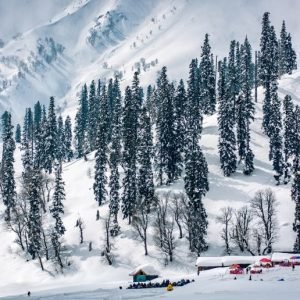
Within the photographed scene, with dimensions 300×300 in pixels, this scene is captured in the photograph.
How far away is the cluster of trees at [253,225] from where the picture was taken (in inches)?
3369

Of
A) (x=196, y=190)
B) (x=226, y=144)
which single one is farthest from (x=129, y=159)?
(x=226, y=144)

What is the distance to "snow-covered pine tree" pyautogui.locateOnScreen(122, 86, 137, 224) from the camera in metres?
98.4

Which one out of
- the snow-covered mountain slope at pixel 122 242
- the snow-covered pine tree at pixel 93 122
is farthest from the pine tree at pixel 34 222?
the snow-covered pine tree at pixel 93 122

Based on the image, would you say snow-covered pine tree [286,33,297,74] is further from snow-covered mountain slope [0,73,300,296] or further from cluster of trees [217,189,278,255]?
cluster of trees [217,189,278,255]

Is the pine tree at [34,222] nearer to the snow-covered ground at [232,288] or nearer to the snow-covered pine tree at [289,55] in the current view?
the snow-covered ground at [232,288]

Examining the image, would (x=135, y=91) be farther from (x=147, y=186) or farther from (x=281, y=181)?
(x=281, y=181)

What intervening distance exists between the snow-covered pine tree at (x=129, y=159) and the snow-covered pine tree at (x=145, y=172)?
120 centimetres

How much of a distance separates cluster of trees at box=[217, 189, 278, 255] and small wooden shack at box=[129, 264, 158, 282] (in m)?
13.5

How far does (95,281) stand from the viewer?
84.1 meters

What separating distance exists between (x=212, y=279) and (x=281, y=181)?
4109 centimetres

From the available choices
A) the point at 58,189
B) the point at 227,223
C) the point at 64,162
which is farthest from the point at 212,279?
the point at 64,162

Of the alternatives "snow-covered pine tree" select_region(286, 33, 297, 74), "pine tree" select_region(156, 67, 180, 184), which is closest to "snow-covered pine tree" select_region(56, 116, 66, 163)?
"pine tree" select_region(156, 67, 180, 184)

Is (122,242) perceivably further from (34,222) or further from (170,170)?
(170,170)

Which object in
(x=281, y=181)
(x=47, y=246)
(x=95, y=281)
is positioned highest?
(x=281, y=181)
